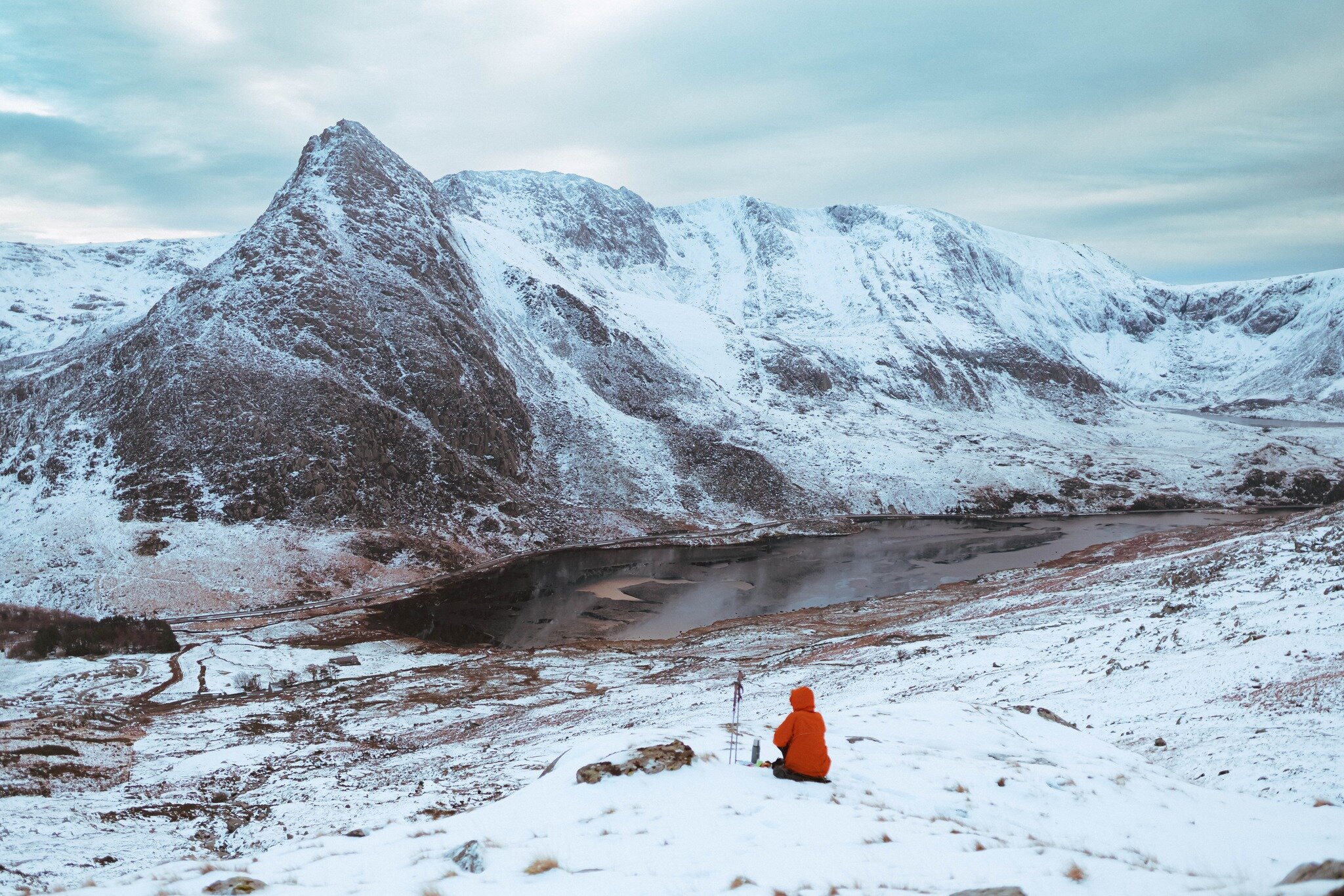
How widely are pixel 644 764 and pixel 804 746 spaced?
253 centimetres

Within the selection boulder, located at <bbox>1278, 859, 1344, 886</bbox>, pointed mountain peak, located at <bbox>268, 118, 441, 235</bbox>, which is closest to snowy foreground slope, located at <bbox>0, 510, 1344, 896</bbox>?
boulder, located at <bbox>1278, 859, 1344, 886</bbox>

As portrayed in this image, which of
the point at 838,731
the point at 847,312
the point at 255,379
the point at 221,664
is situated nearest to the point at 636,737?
the point at 838,731

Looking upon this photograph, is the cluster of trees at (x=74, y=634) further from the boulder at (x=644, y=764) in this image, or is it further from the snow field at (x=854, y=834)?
the boulder at (x=644, y=764)

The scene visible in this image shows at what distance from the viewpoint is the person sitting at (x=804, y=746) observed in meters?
11.0

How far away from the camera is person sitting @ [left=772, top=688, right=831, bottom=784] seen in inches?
432

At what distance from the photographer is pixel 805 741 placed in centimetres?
1108

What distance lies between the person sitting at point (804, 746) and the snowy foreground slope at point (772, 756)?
0.98ft

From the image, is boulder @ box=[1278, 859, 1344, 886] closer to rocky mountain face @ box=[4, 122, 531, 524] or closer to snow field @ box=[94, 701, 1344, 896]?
snow field @ box=[94, 701, 1344, 896]

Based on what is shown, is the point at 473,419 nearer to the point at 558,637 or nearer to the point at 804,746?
the point at 558,637

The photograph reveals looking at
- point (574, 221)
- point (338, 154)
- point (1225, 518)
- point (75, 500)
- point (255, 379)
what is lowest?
point (1225, 518)

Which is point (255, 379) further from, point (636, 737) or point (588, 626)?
point (636, 737)

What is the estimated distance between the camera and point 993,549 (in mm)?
74062

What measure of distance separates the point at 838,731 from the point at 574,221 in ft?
658

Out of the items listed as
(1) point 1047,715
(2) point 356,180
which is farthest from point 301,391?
(1) point 1047,715
